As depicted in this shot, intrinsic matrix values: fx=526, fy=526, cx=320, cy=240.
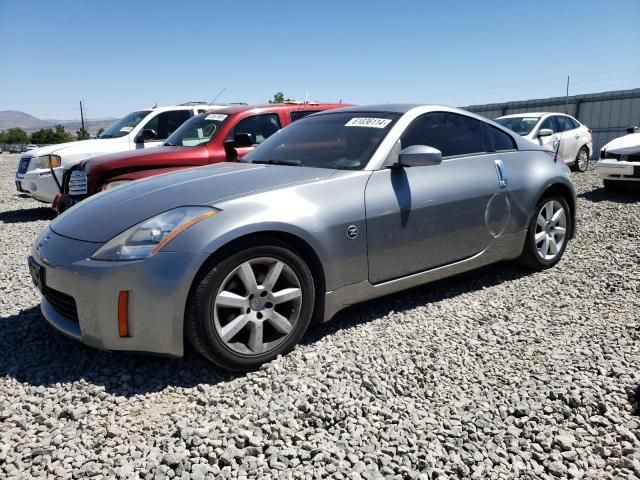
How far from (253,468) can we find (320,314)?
1.21 metres

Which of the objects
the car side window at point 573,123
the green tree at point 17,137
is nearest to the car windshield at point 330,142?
the car side window at point 573,123

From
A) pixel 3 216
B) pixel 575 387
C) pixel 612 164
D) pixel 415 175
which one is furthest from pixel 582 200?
pixel 3 216

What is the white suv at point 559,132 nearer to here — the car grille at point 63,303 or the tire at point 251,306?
the tire at point 251,306

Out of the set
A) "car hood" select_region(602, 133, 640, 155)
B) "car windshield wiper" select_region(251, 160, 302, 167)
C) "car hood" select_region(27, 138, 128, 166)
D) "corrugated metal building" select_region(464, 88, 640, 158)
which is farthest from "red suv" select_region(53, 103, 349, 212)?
"corrugated metal building" select_region(464, 88, 640, 158)

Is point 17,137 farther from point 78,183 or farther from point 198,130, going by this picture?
point 78,183

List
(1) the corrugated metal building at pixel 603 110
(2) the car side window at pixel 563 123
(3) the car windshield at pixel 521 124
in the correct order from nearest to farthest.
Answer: (3) the car windshield at pixel 521 124 → (2) the car side window at pixel 563 123 → (1) the corrugated metal building at pixel 603 110

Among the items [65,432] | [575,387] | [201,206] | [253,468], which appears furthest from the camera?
[201,206]

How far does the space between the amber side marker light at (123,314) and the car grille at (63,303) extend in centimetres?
30

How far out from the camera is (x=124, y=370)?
294 centimetres

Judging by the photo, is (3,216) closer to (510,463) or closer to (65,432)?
(65,432)

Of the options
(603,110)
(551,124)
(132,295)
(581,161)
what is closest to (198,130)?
(132,295)

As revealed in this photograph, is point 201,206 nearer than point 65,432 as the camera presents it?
No

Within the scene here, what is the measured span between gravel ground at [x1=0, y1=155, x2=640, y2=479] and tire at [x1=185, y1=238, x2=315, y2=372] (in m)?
0.14

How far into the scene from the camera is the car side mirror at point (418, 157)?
11.2 ft
